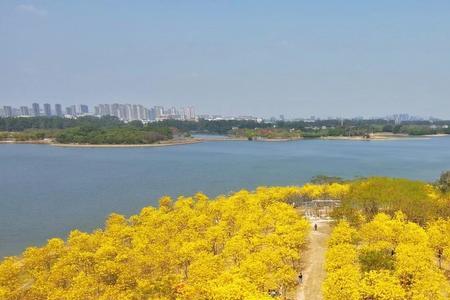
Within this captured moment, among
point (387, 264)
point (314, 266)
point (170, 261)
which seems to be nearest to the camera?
point (387, 264)

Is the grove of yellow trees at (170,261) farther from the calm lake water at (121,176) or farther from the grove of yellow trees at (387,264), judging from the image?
the calm lake water at (121,176)

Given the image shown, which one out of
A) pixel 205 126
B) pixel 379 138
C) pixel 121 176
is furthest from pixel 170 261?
pixel 205 126

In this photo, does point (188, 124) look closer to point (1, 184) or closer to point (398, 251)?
point (1, 184)

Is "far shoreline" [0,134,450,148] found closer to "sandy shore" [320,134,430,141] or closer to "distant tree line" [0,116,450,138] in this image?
"sandy shore" [320,134,430,141]

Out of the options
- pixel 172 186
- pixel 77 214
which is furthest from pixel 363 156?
pixel 77 214

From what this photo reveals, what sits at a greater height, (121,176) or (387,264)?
(387,264)

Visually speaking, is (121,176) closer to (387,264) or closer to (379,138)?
(387,264)

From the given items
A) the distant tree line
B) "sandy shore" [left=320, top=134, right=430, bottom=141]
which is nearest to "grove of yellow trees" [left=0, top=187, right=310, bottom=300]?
the distant tree line
